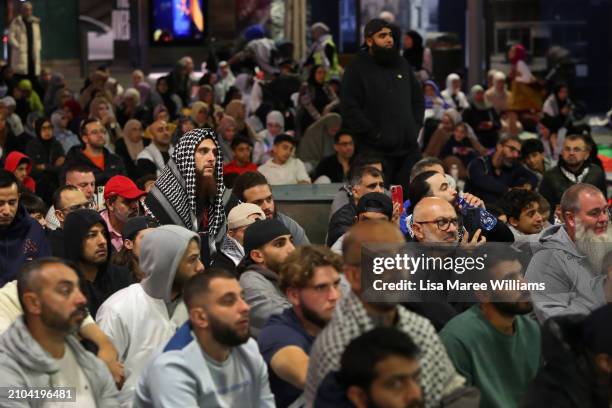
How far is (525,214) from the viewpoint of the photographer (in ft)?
30.4

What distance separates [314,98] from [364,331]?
42.5 ft

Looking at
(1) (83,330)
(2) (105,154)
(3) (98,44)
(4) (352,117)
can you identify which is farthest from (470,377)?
(3) (98,44)

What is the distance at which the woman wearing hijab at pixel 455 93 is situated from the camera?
2035 cm

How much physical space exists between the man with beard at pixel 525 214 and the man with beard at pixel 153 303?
3178mm

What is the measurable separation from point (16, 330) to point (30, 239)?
2.90 metres

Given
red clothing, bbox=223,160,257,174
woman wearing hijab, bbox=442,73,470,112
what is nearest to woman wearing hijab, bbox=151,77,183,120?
woman wearing hijab, bbox=442,73,470,112

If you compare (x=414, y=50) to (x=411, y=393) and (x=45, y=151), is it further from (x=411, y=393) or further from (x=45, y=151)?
(x=411, y=393)

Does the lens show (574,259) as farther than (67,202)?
No

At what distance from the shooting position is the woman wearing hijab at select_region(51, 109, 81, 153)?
1603cm

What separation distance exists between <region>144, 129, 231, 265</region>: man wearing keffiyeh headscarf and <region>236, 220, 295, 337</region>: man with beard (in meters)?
Result: 1.44

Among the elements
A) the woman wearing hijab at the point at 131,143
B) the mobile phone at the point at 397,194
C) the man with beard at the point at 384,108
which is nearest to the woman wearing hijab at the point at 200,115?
the woman wearing hijab at the point at 131,143

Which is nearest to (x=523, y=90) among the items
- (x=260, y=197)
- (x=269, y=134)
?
(x=269, y=134)

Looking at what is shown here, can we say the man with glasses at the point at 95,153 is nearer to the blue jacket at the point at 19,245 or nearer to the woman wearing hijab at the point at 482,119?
the blue jacket at the point at 19,245

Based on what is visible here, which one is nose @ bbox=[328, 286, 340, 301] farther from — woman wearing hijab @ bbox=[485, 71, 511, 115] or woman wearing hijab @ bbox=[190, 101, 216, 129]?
woman wearing hijab @ bbox=[485, 71, 511, 115]
